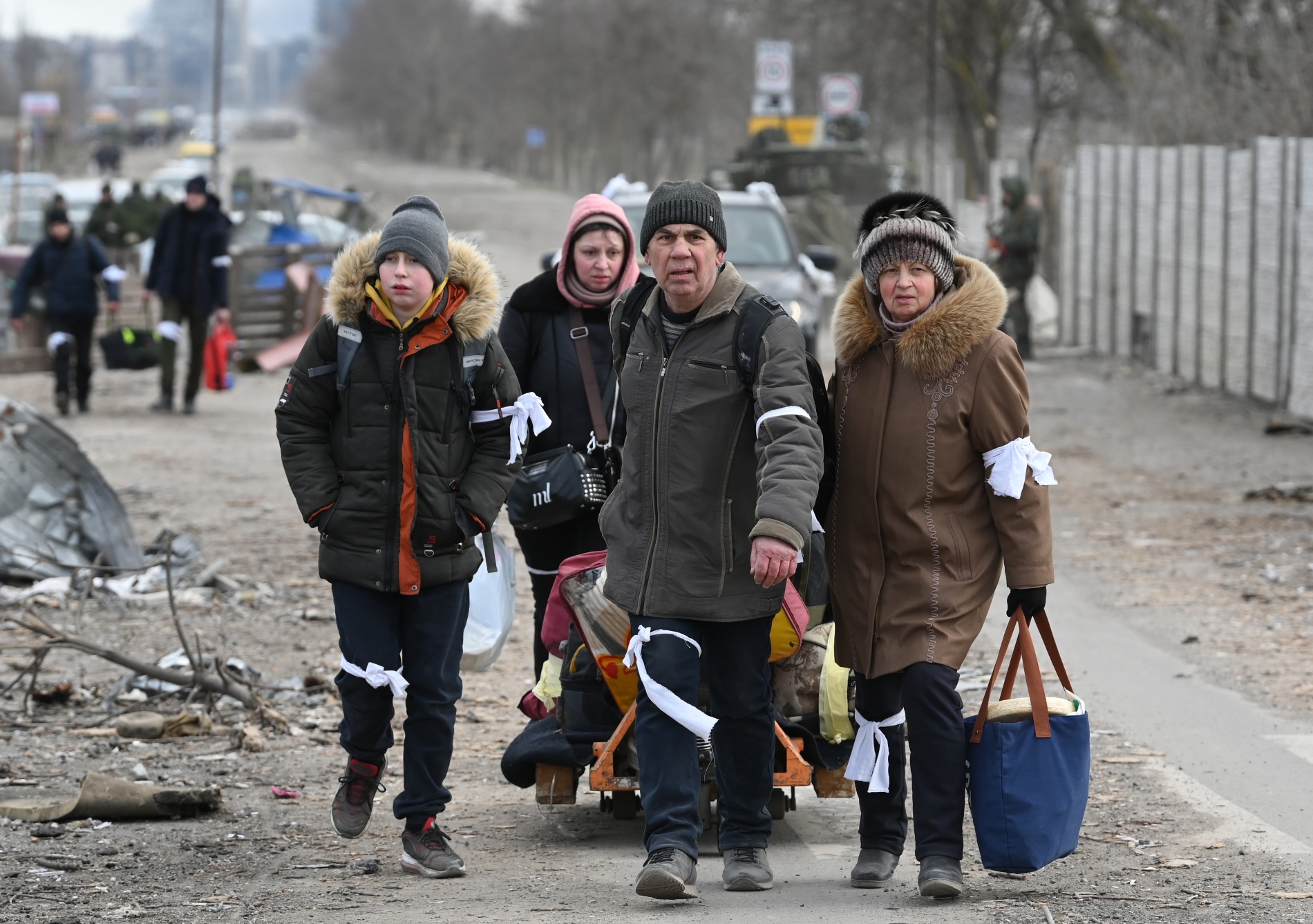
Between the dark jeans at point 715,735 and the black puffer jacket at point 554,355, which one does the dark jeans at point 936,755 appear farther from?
the black puffer jacket at point 554,355

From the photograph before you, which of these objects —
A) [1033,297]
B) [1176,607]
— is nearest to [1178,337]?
[1033,297]

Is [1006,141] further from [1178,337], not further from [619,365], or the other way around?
[619,365]

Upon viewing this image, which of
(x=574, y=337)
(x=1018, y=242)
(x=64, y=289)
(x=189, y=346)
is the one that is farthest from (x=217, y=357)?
(x=574, y=337)

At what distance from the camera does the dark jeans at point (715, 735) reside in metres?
4.48

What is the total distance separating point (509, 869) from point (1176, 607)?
4736 mm

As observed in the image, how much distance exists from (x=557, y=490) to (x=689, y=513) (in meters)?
1.09

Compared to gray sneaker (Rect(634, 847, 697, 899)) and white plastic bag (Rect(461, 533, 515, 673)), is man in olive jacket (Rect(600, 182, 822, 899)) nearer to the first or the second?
gray sneaker (Rect(634, 847, 697, 899))

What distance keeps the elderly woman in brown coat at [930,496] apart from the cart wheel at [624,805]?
92 centimetres

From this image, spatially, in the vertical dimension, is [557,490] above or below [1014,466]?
below

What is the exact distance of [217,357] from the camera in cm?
1570

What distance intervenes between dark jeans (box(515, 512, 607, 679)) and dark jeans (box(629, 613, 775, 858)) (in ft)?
3.44

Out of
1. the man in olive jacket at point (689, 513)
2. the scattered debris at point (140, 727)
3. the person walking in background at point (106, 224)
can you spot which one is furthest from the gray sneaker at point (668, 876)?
the person walking in background at point (106, 224)

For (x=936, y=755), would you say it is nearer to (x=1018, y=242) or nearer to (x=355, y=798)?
(x=355, y=798)

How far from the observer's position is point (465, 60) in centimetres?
9519
